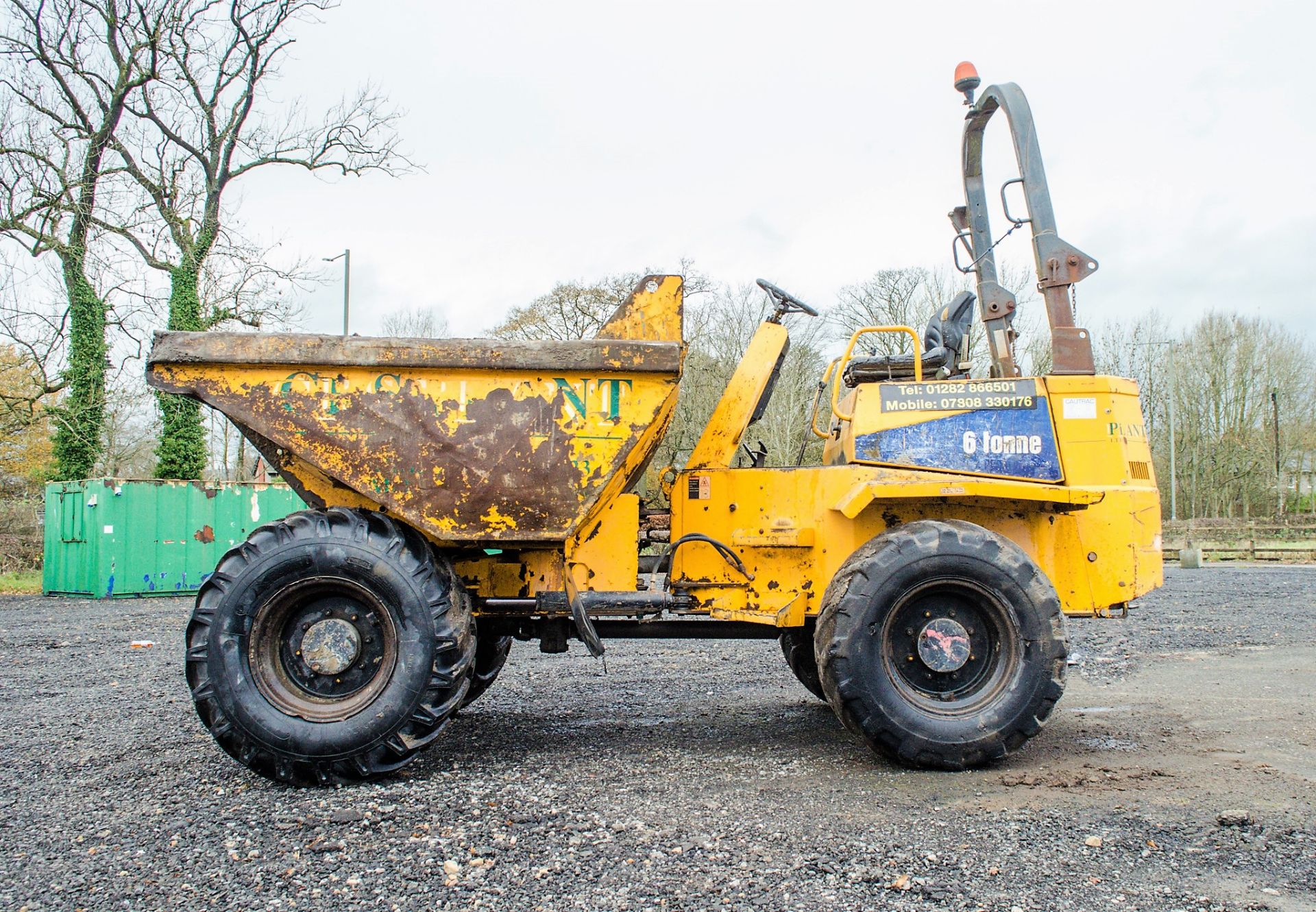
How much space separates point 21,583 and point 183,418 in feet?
15.2

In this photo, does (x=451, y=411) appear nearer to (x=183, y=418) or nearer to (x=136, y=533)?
(x=136, y=533)

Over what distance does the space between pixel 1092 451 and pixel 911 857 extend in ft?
8.02

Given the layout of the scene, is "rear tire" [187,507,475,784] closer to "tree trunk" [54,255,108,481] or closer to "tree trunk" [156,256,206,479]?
"tree trunk" [54,255,108,481]

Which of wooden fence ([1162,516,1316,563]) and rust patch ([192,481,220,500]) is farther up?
rust patch ([192,481,220,500])

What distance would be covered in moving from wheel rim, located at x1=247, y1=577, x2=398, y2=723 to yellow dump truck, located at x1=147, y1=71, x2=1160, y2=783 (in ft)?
0.04

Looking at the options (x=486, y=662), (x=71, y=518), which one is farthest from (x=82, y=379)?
(x=486, y=662)

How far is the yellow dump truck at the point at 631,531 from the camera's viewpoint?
4.30 metres

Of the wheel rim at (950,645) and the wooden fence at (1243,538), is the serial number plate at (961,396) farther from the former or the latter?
the wooden fence at (1243,538)

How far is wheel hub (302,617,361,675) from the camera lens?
14.4ft

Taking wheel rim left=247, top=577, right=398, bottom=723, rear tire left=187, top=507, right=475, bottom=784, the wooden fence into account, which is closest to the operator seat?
rear tire left=187, top=507, right=475, bottom=784

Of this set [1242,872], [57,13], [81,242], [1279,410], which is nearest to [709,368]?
[81,242]

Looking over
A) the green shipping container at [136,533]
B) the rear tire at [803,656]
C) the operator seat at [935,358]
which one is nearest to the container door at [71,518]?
the green shipping container at [136,533]

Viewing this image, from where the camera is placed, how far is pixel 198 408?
22.3 metres

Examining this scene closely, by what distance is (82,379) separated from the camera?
20.5 m
